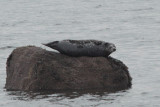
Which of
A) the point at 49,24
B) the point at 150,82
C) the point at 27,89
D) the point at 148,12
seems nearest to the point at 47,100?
the point at 27,89

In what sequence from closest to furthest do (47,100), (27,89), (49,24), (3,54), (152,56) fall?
1. (47,100)
2. (27,89)
3. (152,56)
4. (3,54)
5. (49,24)

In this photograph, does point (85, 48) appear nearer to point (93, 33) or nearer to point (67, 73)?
point (67, 73)

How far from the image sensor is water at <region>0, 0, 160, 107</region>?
33.7 ft

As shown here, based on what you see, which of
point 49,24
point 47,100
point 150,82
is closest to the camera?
point 47,100

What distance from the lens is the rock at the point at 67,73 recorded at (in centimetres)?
1088

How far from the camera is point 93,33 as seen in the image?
2112 centimetres

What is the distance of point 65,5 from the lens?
104ft

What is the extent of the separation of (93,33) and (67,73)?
10.3 meters

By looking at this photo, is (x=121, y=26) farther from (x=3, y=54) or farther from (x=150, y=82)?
(x=150, y=82)

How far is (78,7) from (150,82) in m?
18.8

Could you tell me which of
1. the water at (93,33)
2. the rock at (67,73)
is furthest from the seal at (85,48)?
the water at (93,33)

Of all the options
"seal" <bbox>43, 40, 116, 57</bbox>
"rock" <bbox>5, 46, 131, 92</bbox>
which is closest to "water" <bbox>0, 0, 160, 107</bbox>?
"rock" <bbox>5, 46, 131, 92</bbox>

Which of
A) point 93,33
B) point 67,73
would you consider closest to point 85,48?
point 67,73

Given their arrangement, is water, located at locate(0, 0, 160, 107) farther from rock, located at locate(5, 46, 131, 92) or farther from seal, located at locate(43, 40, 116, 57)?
seal, located at locate(43, 40, 116, 57)
